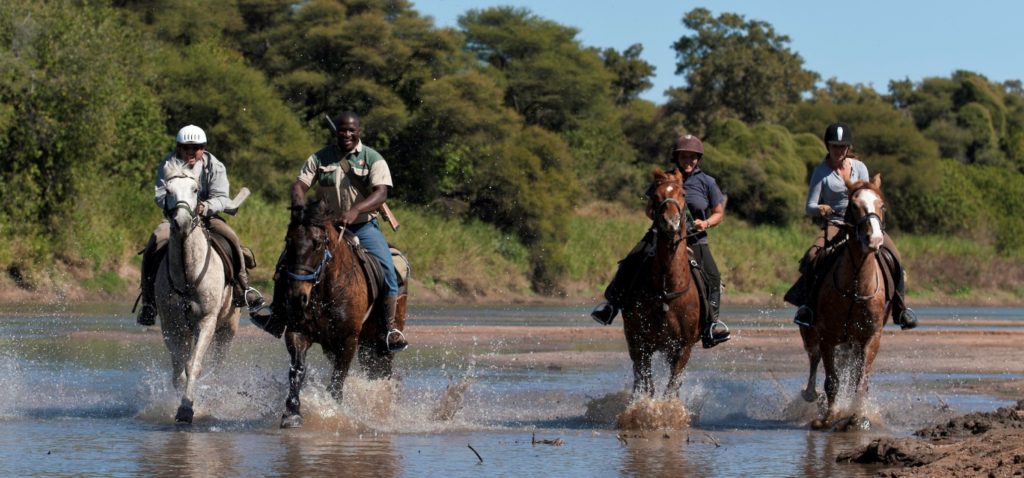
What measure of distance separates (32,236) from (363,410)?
2716 centimetres

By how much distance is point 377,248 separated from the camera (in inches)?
534

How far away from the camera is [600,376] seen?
1914 cm

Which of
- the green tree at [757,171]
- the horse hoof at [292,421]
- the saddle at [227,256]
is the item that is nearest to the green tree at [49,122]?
the saddle at [227,256]

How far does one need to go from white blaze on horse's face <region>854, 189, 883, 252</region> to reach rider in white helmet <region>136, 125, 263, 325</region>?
5420 millimetres

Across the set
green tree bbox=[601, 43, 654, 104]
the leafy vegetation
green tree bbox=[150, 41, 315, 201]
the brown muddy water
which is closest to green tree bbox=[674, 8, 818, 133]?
the leafy vegetation

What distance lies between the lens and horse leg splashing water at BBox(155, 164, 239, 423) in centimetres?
1343

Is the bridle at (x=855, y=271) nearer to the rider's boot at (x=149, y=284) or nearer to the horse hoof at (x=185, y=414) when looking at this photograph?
the horse hoof at (x=185, y=414)

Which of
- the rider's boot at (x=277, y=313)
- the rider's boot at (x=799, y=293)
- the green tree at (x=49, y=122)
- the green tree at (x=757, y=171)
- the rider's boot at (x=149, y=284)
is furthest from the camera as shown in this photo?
the green tree at (x=757, y=171)

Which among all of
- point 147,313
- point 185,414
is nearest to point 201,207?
point 147,313

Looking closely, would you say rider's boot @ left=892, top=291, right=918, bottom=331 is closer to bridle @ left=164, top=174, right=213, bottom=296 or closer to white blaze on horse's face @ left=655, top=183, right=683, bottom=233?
white blaze on horse's face @ left=655, top=183, right=683, bottom=233

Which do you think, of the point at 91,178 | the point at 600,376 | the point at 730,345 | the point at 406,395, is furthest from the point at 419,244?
the point at 406,395

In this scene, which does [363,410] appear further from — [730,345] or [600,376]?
[730,345]

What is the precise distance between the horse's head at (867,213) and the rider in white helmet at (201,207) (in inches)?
211

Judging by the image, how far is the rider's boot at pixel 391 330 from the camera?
13.5m
